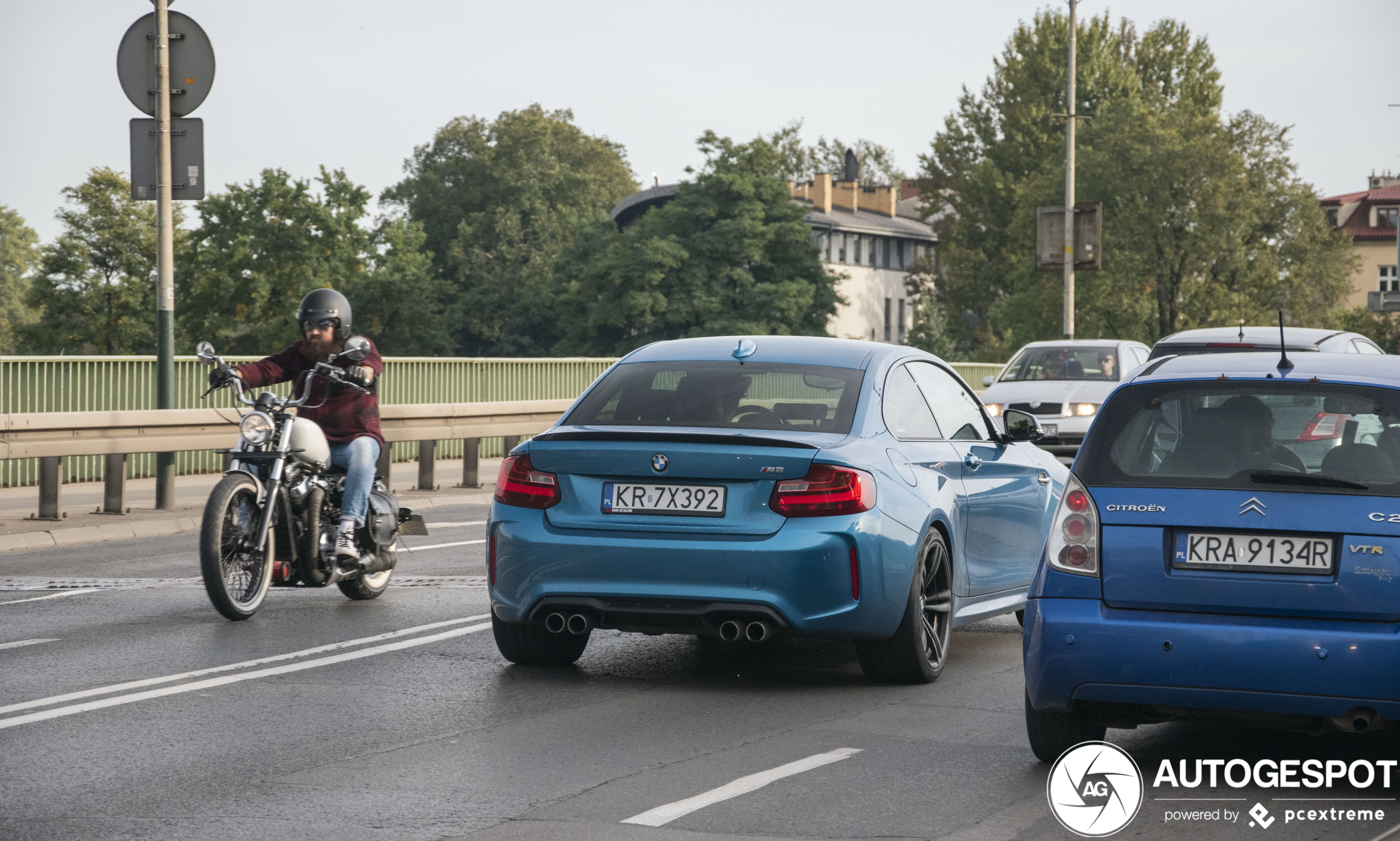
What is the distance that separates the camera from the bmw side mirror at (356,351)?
373 inches

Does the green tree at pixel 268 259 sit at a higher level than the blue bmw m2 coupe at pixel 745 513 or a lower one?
higher

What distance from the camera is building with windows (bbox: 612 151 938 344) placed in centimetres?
9550

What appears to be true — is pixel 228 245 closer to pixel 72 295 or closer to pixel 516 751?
pixel 72 295

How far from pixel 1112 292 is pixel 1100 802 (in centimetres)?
6019

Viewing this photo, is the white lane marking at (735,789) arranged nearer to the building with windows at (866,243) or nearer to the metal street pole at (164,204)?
the metal street pole at (164,204)

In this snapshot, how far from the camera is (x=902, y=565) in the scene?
7.12 meters

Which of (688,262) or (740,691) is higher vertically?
(688,262)

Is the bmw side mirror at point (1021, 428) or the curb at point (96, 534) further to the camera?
the curb at point (96, 534)

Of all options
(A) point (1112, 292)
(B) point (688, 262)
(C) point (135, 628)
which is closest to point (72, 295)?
(B) point (688, 262)

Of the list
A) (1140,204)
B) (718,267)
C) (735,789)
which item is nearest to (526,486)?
(735,789)

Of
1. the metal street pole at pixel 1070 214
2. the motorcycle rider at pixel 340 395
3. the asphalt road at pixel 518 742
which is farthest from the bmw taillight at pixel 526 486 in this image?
the metal street pole at pixel 1070 214

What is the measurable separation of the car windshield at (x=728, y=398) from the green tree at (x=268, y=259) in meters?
57.8

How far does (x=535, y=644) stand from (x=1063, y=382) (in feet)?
52.6

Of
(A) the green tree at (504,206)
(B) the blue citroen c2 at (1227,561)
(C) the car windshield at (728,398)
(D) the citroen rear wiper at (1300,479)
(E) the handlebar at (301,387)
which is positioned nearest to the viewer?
(B) the blue citroen c2 at (1227,561)
